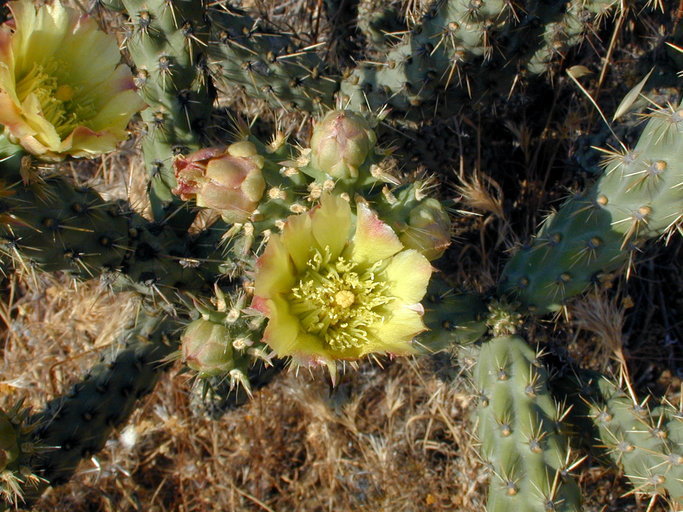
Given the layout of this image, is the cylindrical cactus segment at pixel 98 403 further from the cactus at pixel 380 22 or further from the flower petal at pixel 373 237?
the cactus at pixel 380 22

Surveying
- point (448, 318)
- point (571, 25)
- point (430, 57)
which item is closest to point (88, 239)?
point (448, 318)

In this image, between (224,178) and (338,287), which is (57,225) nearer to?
(224,178)

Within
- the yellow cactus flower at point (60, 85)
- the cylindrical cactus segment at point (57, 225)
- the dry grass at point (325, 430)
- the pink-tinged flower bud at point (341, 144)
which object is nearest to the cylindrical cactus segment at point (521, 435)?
the dry grass at point (325, 430)

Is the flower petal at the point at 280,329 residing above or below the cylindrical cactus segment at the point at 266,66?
below

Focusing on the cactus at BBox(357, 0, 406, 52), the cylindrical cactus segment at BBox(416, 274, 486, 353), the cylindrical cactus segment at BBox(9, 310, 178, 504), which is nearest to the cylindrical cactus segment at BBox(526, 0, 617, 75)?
the cactus at BBox(357, 0, 406, 52)

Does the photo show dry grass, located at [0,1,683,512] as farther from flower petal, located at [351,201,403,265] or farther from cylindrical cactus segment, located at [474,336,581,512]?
flower petal, located at [351,201,403,265]

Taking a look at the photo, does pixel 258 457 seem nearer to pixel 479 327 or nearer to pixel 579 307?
pixel 479 327

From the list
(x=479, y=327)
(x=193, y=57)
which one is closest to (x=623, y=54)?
(x=479, y=327)
